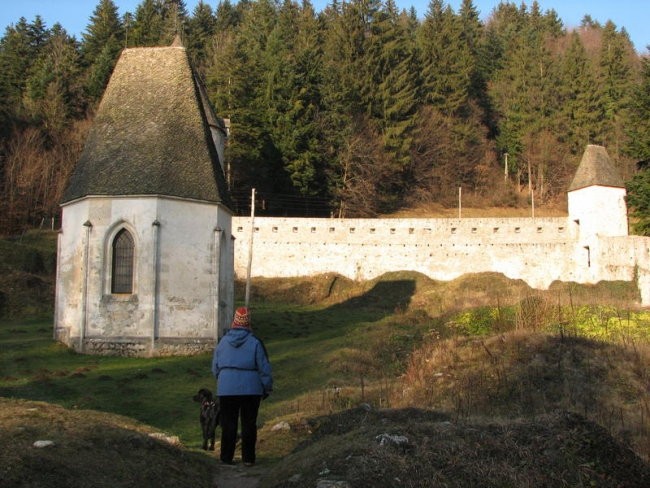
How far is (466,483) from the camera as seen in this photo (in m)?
5.46

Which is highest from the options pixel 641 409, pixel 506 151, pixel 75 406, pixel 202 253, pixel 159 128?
pixel 506 151

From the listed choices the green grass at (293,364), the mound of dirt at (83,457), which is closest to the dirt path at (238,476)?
the mound of dirt at (83,457)

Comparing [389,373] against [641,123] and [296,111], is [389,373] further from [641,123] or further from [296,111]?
[296,111]

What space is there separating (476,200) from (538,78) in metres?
13.0

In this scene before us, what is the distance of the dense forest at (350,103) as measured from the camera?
152ft

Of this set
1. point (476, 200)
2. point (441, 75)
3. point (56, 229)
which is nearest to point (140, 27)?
point (56, 229)

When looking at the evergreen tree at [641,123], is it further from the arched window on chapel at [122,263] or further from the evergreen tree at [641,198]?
the arched window on chapel at [122,263]

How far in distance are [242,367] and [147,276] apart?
14.6m

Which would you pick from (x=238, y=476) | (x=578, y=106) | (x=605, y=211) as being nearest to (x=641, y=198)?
(x=605, y=211)

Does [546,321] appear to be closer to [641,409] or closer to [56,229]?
[641,409]

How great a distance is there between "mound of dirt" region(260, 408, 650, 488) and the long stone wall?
104ft

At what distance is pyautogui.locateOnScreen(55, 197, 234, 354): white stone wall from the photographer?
2158cm

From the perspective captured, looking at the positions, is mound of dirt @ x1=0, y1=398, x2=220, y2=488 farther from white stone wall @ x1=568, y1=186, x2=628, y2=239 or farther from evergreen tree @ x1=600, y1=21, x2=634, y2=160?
evergreen tree @ x1=600, y1=21, x2=634, y2=160

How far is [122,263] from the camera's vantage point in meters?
22.1
